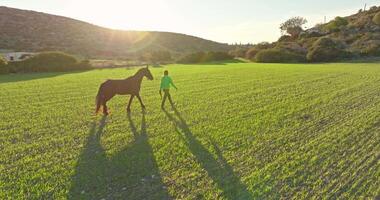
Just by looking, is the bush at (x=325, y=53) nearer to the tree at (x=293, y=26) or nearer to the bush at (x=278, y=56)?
the bush at (x=278, y=56)

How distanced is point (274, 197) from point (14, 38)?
9508 centimetres

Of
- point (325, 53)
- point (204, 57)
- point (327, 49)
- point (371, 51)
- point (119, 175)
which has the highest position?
point (119, 175)

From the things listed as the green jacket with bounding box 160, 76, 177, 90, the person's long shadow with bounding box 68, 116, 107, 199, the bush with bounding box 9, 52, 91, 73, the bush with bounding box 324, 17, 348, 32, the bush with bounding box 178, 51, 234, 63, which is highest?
the bush with bounding box 324, 17, 348, 32

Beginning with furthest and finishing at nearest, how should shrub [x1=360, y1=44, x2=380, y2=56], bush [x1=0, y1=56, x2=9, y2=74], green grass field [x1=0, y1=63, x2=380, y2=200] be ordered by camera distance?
shrub [x1=360, y1=44, x2=380, y2=56], bush [x1=0, y1=56, x2=9, y2=74], green grass field [x1=0, y1=63, x2=380, y2=200]

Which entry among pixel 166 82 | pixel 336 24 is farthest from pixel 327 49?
pixel 166 82

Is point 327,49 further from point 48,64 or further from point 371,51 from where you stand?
point 48,64

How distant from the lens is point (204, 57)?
6944cm

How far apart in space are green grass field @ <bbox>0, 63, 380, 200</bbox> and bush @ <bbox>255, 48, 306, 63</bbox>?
47.6m

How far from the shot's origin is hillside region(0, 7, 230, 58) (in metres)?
87.8

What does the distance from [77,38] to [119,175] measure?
10250cm

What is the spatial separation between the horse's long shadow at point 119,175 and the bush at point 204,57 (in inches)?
2295

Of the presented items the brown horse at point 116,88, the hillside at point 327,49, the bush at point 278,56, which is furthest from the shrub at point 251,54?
the brown horse at point 116,88

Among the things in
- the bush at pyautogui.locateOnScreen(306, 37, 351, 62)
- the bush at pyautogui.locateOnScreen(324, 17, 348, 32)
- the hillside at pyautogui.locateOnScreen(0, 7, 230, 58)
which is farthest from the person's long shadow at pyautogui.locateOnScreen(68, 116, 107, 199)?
the bush at pyautogui.locateOnScreen(324, 17, 348, 32)

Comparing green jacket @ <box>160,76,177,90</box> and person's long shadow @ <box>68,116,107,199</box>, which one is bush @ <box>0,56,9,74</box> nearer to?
green jacket @ <box>160,76,177,90</box>
